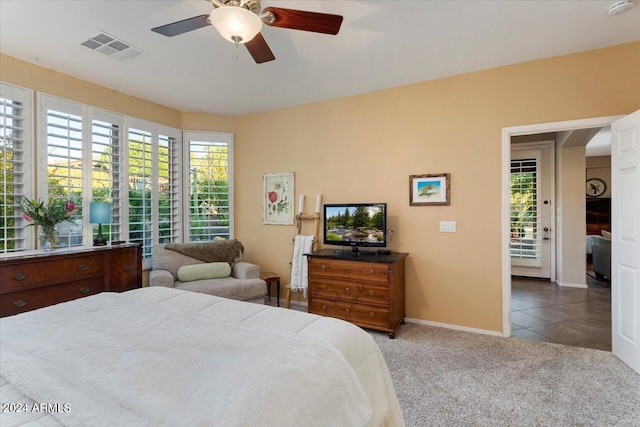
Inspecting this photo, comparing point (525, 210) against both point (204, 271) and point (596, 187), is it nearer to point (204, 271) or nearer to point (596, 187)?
point (596, 187)

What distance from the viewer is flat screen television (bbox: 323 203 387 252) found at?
3.62 metres

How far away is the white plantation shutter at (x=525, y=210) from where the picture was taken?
5.82 meters

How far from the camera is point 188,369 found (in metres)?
1.03

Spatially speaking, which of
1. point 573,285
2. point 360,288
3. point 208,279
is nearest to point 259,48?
point 360,288

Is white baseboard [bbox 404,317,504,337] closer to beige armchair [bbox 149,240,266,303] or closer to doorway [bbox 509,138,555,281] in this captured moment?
beige armchair [bbox 149,240,266,303]

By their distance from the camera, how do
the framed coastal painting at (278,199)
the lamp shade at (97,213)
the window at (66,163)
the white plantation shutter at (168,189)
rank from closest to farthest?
the window at (66,163)
the lamp shade at (97,213)
the white plantation shutter at (168,189)
the framed coastal painting at (278,199)

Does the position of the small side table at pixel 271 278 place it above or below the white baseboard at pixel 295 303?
above

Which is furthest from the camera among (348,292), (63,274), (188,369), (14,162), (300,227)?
(300,227)

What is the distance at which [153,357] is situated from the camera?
3.66 feet

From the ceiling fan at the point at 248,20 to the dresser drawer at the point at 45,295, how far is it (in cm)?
239

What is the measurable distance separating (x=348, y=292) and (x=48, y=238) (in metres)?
3.03

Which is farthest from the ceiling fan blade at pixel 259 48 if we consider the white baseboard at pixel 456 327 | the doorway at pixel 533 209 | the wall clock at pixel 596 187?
the wall clock at pixel 596 187

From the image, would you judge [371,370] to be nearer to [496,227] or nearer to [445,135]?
[496,227]

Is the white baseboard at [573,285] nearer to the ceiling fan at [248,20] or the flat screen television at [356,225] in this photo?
the flat screen television at [356,225]
